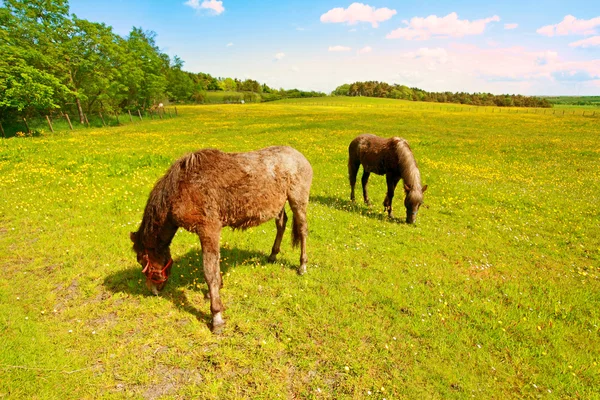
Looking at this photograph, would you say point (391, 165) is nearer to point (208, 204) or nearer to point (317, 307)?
point (317, 307)

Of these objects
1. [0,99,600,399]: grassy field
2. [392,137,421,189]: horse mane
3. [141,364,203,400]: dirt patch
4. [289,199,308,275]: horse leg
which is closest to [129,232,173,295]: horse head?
[0,99,600,399]: grassy field

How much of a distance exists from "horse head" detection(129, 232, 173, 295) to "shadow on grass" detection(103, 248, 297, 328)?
66cm

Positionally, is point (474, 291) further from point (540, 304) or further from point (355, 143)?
point (355, 143)

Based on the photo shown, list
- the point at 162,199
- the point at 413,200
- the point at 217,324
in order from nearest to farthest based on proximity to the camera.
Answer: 1. the point at 162,199
2. the point at 217,324
3. the point at 413,200

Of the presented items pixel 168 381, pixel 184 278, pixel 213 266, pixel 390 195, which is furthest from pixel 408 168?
pixel 168 381

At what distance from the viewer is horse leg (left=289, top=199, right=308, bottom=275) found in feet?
22.0

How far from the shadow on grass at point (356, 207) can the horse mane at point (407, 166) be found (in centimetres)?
147

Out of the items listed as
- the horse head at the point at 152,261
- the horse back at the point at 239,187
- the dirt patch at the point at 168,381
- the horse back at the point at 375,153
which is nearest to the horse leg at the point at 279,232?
the horse back at the point at 239,187

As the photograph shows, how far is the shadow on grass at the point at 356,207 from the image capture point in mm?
10767

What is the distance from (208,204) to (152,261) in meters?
1.65

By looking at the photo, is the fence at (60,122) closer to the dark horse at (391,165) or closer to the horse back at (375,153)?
the horse back at (375,153)

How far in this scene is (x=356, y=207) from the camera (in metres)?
11.8

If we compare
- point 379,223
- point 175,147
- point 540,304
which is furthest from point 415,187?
point 175,147

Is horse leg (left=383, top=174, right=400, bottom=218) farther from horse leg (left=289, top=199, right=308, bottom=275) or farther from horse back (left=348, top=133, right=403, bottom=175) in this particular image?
horse leg (left=289, top=199, right=308, bottom=275)
